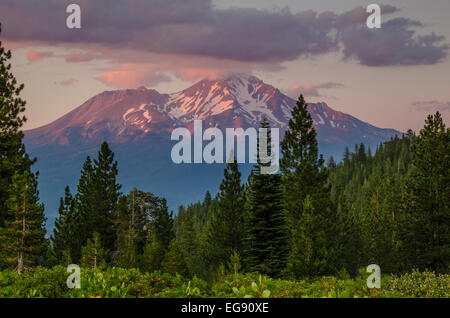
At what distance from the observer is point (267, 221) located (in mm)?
38562

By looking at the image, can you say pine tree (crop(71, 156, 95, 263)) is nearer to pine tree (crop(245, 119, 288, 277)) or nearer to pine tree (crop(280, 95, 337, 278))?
pine tree (crop(245, 119, 288, 277))

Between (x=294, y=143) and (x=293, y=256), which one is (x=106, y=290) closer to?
(x=293, y=256)

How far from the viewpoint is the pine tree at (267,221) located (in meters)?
38.2

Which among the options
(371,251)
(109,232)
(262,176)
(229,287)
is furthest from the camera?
(371,251)

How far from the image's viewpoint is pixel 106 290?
7.31m

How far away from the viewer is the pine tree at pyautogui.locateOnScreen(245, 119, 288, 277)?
38.2 metres

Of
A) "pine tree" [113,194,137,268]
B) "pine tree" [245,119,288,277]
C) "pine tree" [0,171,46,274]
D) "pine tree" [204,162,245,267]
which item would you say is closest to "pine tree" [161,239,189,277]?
"pine tree" [113,194,137,268]

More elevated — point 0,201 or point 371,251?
point 0,201

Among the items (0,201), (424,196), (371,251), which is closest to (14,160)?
(0,201)

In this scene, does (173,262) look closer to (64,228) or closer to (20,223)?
(64,228)

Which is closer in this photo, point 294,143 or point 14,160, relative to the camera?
point 14,160

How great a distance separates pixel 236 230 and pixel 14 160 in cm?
2443

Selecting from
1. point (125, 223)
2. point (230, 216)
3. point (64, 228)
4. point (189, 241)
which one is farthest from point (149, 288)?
point (189, 241)

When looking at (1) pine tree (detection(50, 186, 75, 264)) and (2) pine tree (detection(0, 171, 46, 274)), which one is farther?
(1) pine tree (detection(50, 186, 75, 264))
